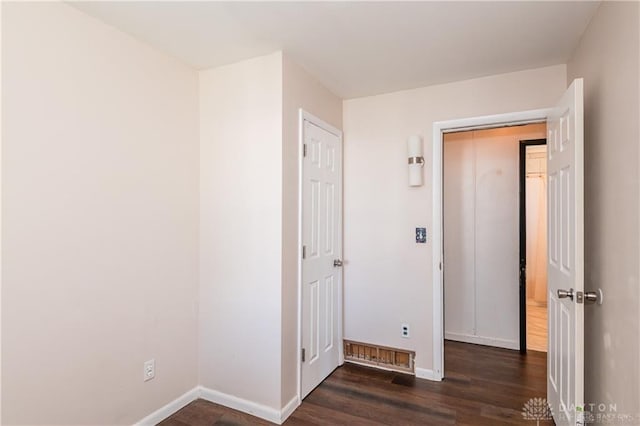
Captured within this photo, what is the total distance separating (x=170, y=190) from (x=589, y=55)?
267 cm

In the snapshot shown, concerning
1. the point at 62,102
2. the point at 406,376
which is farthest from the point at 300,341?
the point at 62,102

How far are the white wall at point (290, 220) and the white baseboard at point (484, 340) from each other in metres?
2.06

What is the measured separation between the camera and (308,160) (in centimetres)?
258

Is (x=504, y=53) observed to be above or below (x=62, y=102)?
above

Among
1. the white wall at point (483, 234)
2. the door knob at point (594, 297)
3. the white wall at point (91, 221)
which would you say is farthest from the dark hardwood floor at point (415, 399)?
the door knob at point (594, 297)

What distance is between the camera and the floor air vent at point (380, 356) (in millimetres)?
2939

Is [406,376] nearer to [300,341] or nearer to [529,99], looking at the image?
[300,341]

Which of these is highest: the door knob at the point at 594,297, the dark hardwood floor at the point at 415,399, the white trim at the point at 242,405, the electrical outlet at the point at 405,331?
the door knob at the point at 594,297

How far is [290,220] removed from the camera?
235 centimetres

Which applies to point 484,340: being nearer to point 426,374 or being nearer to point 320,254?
point 426,374

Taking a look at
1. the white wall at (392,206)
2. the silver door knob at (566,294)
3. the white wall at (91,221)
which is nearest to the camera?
the white wall at (91,221)

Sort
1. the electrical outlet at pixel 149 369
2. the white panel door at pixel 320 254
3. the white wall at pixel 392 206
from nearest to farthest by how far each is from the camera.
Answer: the electrical outlet at pixel 149 369 < the white panel door at pixel 320 254 < the white wall at pixel 392 206

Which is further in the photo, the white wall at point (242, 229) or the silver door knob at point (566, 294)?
the white wall at point (242, 229)

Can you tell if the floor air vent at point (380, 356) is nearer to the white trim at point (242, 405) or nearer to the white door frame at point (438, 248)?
the white door frame at point (438, 248)
